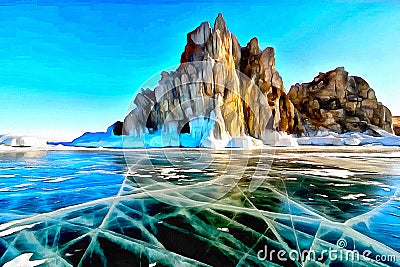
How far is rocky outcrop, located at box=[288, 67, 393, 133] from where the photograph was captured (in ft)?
211

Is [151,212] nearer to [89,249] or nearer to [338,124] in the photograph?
[89,249]

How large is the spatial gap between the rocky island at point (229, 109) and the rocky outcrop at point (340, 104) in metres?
0.25

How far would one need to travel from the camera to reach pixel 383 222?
14.1ft

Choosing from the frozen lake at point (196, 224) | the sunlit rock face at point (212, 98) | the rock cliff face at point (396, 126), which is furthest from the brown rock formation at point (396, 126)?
the frozen lake at point (196, 224)

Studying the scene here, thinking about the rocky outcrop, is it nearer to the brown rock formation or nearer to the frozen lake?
the brown rock formation

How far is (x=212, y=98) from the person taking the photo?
38156 millimetres

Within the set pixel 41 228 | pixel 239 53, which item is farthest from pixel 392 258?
pixel 239 53

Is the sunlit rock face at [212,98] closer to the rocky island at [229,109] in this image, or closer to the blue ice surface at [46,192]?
the rocky island at [229,109]

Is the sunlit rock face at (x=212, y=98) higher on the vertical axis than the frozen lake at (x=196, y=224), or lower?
higher

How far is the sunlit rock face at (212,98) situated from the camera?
122ft

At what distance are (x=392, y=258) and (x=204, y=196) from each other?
359 centimetres

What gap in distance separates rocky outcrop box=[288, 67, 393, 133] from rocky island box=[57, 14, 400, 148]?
0.84 ft

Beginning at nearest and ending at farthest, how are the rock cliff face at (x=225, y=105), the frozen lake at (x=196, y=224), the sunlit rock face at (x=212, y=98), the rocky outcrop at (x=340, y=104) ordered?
the frozen lake at (x=196, y=224) → the sunlit rock face at (x=212, y=98) → the rock cliff face at (x=225, y=105) → the rocky outcrop at (x=340, y=104)

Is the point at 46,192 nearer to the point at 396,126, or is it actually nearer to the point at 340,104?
the point at 340,104
